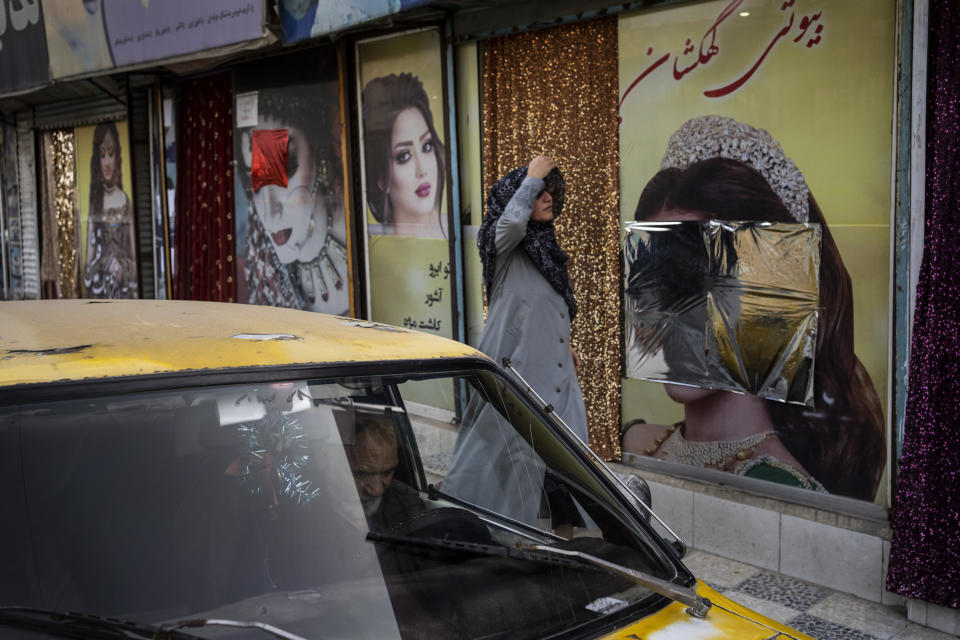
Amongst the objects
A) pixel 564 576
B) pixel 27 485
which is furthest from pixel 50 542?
pixel 564 576

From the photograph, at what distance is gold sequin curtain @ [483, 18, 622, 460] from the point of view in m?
5.75

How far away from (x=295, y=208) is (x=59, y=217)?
19.0ft

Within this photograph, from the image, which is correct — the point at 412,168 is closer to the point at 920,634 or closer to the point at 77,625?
the point at 920,634

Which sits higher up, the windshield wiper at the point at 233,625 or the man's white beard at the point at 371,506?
the man's white beard at the point at 371,506

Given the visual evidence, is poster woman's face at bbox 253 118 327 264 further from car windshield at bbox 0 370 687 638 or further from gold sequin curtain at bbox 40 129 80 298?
car windshield at bbox 0 370 687 638

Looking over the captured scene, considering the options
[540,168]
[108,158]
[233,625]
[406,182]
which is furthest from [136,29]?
[233,625]

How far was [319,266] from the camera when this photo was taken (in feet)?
27.7

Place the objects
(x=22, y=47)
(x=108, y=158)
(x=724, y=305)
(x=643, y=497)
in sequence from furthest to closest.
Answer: (x=108, y=158)
(x=22, y=47)
(x=724, y=305)
(x=643, y=497)

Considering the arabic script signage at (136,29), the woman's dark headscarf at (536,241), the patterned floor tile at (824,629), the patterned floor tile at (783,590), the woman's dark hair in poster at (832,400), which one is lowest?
the patterned floor tile at (824,629)

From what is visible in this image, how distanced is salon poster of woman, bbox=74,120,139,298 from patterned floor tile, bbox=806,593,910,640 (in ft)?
29.1

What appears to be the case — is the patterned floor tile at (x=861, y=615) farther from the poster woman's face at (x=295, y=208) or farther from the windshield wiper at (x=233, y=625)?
the poster woman's face at (x=295, y=208)

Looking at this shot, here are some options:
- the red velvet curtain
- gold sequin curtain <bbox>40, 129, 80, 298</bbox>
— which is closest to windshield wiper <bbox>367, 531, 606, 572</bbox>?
the red velvet curtain

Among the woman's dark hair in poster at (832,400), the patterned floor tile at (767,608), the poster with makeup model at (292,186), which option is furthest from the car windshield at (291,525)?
the poster with makeup model at (292,186)

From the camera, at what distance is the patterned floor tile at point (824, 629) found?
4113 mm
